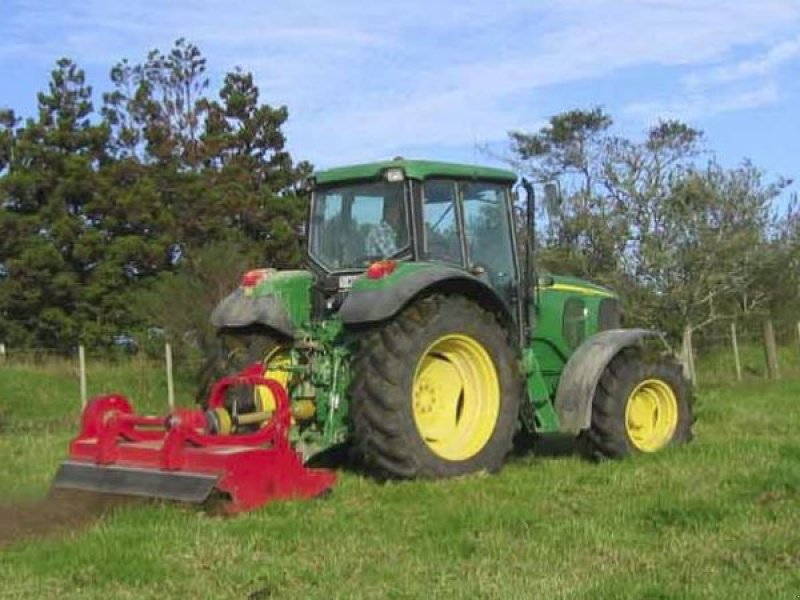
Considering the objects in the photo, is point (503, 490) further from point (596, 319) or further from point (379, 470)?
point (596, 319)

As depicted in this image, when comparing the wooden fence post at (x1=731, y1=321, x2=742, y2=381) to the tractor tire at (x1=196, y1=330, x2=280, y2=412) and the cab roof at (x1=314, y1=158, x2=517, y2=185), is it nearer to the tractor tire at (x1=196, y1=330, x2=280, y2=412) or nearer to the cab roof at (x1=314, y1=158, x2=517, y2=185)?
the cab roof at (x1=314, y1=158, x2=517, y2=185)

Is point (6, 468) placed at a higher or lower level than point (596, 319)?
lower

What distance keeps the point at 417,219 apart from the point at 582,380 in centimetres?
187

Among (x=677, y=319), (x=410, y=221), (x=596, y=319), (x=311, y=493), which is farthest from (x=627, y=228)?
(x=311, y=493)

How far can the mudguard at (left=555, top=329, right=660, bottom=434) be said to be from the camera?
29.4ft

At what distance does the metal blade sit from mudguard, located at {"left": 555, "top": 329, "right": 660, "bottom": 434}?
3.35 metres

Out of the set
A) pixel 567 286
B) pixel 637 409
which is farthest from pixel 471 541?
pixel 567 286

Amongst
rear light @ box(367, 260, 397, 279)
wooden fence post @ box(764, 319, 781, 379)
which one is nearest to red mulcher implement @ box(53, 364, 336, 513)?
rear light @ box(367, 260, 397, 279)

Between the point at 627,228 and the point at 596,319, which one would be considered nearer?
the point at 596,319

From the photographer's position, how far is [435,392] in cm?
852

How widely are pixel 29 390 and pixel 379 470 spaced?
15.0 m

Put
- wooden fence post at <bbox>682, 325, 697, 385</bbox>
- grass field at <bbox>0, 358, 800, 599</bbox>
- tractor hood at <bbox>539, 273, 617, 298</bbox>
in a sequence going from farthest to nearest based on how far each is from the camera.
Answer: wooden fence post at <bbox>682, 325, 697, 385</bbox> → tractor hood at <bbox>539, 273, 617, 298</bbox> → grass field at <bbox>0, 358, 800, 599</bbox>

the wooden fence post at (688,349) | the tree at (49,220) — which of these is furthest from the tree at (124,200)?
the wooden fence post at (688,349)

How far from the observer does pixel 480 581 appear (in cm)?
521
